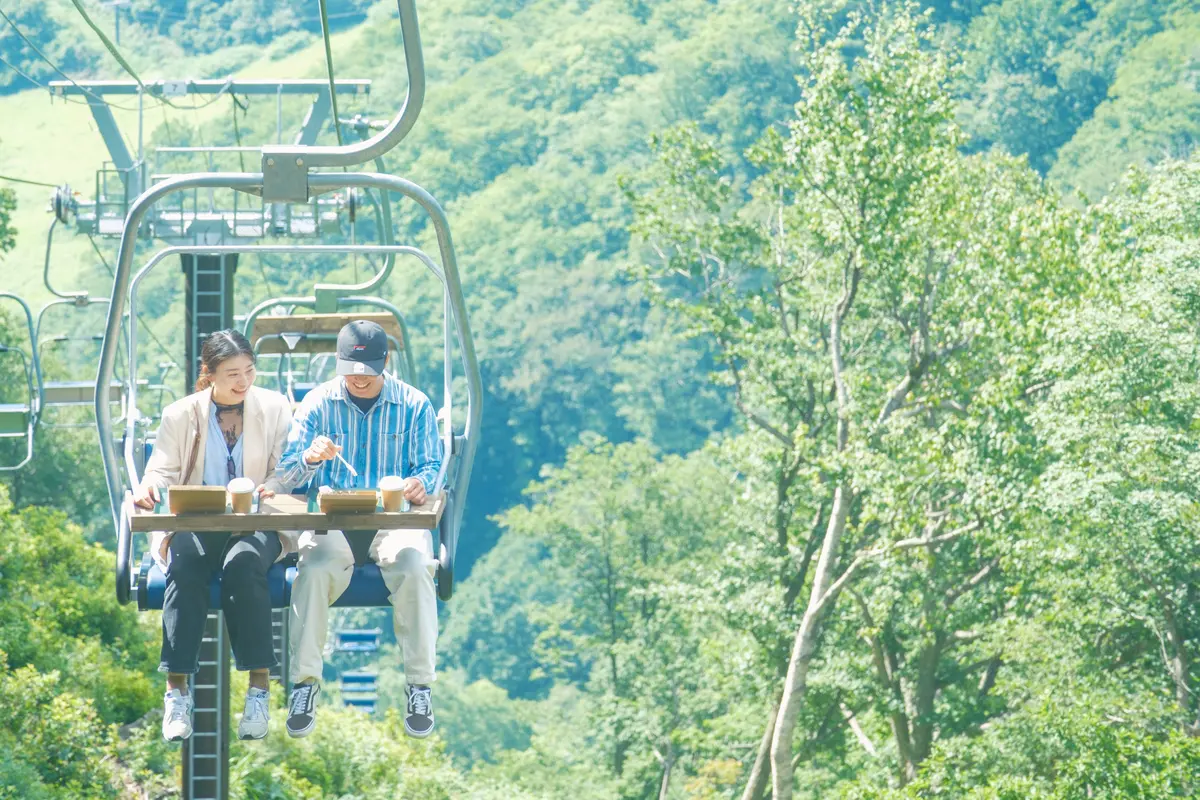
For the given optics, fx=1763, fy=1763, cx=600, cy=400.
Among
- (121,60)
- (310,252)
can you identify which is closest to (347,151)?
(310,252)

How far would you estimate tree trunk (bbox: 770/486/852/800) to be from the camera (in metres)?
18.0

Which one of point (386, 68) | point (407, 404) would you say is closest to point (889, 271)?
point (407, 404)

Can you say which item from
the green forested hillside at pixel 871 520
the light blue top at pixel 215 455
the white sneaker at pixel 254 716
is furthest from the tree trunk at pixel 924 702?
the light blue top at pixel 215 455

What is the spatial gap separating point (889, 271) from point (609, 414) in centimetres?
4605

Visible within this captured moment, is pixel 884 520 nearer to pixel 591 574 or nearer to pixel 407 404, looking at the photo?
pixel 407 404

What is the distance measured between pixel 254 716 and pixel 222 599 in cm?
41

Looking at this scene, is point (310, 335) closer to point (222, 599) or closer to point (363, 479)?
point (363, 479)

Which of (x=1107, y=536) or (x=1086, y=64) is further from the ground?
(x=1086, y=64)

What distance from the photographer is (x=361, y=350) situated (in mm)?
5930

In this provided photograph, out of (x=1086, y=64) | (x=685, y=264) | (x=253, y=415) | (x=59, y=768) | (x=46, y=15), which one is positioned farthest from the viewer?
(x=46, y=15)

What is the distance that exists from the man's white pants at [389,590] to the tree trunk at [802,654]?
12.2m

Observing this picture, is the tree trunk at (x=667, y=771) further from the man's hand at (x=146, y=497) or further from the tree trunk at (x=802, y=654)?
the man's hand at (x=146, y=497)

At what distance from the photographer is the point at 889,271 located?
54.1ft

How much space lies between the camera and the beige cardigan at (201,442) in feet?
19.7
